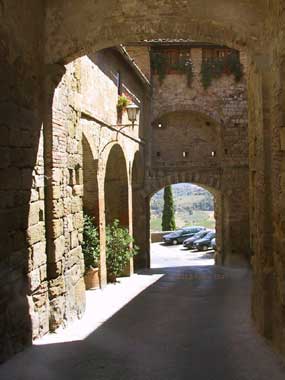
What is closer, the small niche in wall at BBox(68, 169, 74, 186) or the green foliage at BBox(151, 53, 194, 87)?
the small niche in wall at BBox(68, 169, 74, 186)

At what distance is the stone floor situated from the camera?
5.75 meters

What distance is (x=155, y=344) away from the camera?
282 inches

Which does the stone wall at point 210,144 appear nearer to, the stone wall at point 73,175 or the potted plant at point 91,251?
the stone wall at point 73,175

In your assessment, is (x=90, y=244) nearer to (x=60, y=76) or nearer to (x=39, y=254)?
(x=39, y=254)

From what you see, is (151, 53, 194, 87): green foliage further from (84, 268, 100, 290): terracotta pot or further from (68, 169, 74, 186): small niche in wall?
(68, 169, 74, 186): small niche in wall

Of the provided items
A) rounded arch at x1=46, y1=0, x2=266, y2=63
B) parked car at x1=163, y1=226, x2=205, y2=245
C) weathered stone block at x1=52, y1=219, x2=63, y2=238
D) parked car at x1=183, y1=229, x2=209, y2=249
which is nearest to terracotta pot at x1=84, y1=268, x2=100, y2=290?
weathered stone block at x1=52, y1=219, x2=63, y2=238

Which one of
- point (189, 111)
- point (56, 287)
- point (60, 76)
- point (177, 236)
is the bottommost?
point (177, 236)

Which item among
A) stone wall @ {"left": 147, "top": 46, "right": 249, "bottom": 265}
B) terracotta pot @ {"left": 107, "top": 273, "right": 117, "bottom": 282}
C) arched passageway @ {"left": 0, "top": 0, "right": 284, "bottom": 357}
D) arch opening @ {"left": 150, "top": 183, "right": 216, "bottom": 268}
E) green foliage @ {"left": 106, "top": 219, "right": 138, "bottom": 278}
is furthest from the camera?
arch opening @ {"left": 150, "top": 183, "right": 216, "bottom": 268}

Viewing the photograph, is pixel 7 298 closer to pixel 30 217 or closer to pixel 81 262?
pixel 30 217

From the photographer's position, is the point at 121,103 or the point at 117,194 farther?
the point at 117,194

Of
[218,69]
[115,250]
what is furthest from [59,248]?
[218,69]

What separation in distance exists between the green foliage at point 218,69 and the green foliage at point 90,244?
9384 millimetres

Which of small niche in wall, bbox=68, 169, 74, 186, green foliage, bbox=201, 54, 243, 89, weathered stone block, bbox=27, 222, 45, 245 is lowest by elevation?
weathered stone block, bbox=27, 222, 45, 245

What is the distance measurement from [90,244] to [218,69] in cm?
1021
